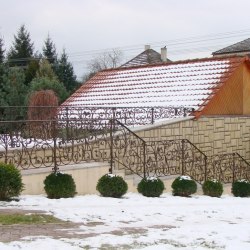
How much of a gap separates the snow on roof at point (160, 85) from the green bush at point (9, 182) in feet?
33.2

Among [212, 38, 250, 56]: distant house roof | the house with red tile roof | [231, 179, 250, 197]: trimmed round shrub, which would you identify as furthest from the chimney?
[231, 179, 250, 197]: trimmed round shrub

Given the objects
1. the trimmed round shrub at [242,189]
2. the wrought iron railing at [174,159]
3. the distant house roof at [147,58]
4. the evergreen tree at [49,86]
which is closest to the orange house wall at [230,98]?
the wrought iron railing at [174,159]

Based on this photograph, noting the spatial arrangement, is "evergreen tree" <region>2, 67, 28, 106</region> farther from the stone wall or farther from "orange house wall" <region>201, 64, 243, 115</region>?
the stone wall

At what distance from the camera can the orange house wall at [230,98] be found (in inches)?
755

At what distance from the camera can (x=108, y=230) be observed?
25.0ft

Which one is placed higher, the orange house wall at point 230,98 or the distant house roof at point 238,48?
the distant house roof at point 238,48

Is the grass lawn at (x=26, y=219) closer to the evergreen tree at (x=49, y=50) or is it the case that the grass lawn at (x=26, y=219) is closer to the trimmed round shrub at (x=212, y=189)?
the trimmed round shrub at (x=212, y=189)

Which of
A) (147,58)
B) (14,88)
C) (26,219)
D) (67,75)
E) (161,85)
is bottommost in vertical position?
(26,219)

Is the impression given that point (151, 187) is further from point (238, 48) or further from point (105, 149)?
point (238, 48)

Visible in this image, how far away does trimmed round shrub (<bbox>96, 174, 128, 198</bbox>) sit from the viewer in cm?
1080

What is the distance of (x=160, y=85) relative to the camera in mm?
22594

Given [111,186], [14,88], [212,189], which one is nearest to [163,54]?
[14,88]

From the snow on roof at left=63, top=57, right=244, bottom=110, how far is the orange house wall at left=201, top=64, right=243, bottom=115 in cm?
24

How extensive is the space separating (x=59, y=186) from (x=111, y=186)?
119 cm
